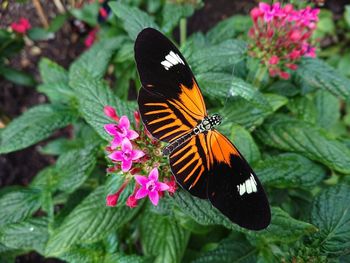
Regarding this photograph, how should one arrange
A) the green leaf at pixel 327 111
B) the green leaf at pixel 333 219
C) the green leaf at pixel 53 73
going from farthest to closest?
the green leaf at pixel 327 111 → the green leaf at pixel 53 73 → the green leaf at pixel 333 219

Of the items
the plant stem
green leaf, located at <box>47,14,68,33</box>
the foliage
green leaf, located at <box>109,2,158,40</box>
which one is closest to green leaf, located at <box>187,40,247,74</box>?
the foliage

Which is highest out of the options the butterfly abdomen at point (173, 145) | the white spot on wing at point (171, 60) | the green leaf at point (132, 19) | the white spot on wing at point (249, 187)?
the green leaf at point (132, 19)

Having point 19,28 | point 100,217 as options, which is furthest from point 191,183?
point 19,28

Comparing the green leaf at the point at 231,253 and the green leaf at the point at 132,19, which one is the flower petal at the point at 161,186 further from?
the green leaf at the point at 132,19

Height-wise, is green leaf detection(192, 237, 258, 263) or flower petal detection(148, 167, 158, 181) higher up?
flower petal detection(148, 167, 158, 181)

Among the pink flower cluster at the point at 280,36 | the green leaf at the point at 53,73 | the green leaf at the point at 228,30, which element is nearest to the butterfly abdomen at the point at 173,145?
the pink flower cluster at the point at 280,36

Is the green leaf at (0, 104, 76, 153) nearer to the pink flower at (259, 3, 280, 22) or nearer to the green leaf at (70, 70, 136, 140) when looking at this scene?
the green leaf at (70, 70, 136, 140)

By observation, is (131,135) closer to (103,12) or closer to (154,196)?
(154,196)

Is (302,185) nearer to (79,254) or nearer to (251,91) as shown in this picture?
(251,91)
